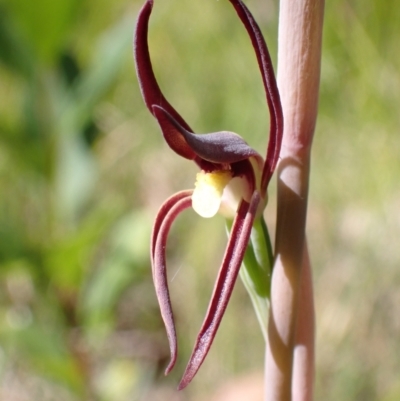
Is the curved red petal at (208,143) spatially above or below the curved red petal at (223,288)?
above

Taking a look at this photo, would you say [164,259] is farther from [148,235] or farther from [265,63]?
[148,235]

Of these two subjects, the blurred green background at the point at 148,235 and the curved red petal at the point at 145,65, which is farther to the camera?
the blurred green background at the point at 148,235

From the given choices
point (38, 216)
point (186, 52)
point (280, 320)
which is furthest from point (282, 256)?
point (186, 52)

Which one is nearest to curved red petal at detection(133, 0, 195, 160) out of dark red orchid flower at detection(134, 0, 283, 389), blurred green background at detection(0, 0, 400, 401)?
dark red orchid flower at detection(134, 0, 283, 389)

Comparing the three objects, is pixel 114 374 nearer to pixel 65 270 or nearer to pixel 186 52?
pixel 65 270

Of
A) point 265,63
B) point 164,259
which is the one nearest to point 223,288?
point 164,259

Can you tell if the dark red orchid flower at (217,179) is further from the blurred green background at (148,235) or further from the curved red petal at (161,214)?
the blurred green background at (148,235)

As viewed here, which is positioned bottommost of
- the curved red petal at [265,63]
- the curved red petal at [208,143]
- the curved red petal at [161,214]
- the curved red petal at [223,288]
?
the curved red petal at [223,288]

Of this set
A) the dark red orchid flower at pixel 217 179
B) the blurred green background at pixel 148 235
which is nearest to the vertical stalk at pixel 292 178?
the dark red orchid flower at pixel 217 179
